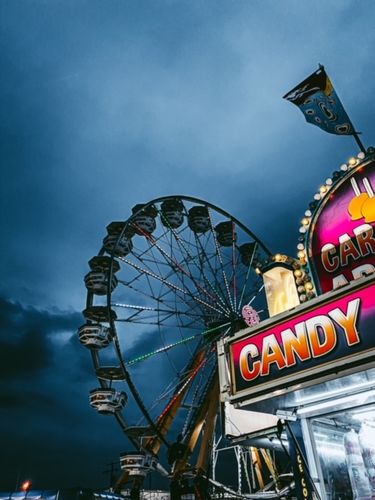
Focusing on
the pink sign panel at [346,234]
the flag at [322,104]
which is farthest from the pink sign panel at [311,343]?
the flag at [322,104]

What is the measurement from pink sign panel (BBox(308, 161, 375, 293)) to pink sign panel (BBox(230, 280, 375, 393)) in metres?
1.48

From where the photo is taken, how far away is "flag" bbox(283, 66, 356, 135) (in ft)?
25.8

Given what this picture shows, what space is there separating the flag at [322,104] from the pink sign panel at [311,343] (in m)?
4.32

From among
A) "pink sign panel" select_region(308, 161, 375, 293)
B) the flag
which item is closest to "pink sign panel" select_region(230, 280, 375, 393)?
"pink sign panel" select_region(308, 161, 375, 293)

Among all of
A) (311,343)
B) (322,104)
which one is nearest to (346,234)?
(311,343)

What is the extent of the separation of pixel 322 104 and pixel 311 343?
5.07m

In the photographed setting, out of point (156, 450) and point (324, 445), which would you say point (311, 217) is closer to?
point (324, 445)

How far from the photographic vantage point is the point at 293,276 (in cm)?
717

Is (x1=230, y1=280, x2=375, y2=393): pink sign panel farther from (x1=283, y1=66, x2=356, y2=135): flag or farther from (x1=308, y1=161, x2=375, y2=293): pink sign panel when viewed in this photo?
(x1=283, y1=66, x2=356, y2=135): flag

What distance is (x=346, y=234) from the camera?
21.4 ft

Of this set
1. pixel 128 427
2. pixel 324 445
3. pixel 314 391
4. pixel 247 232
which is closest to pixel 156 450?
pixel 128 427

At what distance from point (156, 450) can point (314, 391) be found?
13202 millimetres

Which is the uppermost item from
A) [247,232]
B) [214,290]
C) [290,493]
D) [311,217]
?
[247,232]

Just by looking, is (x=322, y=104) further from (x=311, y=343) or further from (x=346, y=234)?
(x=311, y=343)
